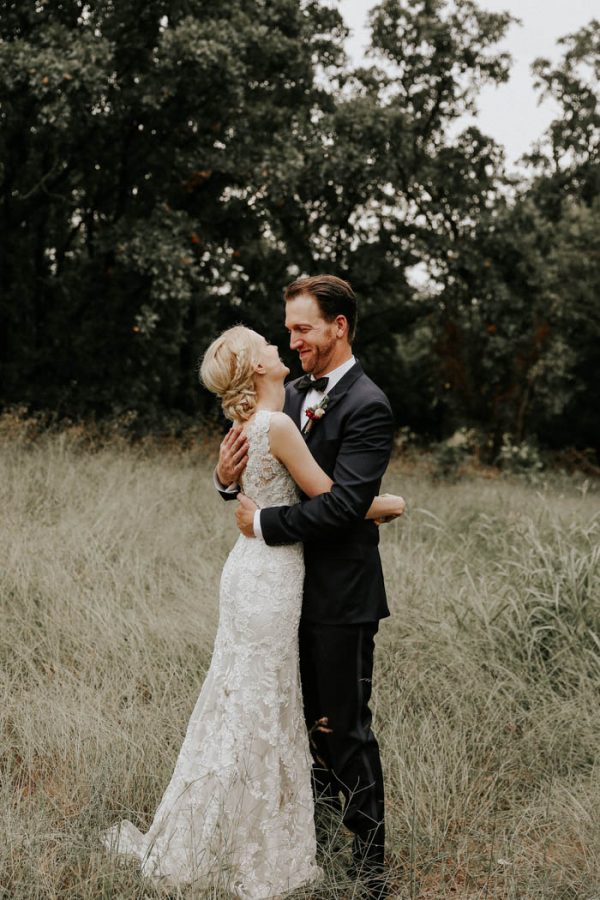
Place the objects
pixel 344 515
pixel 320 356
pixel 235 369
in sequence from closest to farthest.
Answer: pixel 344 515 → pixel 235 369 → pixel 320 356

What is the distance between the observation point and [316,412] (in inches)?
105

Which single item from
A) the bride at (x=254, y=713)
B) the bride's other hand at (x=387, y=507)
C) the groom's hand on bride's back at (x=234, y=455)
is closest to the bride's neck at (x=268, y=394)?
the bride at (x=254, y=713)

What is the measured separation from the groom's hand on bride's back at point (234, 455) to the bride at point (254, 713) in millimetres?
26

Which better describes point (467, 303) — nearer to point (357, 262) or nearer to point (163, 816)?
point (357, 262)

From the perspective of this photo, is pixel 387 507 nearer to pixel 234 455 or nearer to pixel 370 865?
pixel 234 455

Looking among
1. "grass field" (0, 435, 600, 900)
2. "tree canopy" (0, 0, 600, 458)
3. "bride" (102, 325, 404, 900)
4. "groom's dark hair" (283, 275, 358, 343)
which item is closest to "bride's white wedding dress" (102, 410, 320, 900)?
"bride" (102, 325, 404, 900)

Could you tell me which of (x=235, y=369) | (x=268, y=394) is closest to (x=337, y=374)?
(x=268, y=394)

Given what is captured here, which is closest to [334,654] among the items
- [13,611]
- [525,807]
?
[525,807]

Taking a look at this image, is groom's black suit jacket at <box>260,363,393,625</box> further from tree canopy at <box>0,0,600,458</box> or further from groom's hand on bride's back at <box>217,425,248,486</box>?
tree canopy at <box>0,0,600,458</box>

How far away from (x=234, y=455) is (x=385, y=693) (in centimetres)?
186

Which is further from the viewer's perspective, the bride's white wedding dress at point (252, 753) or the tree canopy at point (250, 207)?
the tree canopy at point (250, 207)

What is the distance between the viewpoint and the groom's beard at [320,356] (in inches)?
107

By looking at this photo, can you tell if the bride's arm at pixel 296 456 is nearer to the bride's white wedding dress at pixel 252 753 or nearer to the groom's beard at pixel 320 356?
the bride's white wedding dress at pixel 252 753

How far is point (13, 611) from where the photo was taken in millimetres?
4523
